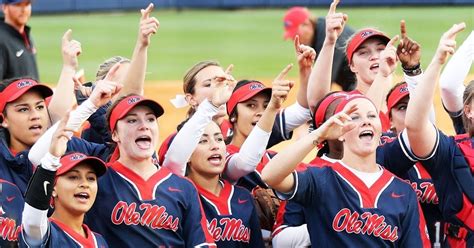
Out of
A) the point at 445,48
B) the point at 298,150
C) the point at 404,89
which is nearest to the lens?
the point at 298,150

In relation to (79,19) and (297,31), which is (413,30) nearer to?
(79,19)

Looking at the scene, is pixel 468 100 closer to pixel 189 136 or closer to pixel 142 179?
pixel 189 136

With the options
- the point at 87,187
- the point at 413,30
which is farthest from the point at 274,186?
the point at 413,30

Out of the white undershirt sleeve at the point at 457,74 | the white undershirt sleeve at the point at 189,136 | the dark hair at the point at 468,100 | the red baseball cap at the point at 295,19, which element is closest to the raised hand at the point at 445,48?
the dark hair at the point at 468,100

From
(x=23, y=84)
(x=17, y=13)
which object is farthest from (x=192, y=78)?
(x=17, y=13)

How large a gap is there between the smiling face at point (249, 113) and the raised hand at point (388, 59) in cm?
74

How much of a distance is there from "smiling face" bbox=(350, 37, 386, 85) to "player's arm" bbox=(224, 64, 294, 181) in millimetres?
844

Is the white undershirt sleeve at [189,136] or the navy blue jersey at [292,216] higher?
the white undershirt sleeve at [189,136]

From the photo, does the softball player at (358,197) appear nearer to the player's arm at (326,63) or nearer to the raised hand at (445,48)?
the raised hand at (445,48)

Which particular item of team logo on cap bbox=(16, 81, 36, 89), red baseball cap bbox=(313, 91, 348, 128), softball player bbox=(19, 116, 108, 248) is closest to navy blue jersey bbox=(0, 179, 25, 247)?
softball player bbox=(19, 116, 108, 248)

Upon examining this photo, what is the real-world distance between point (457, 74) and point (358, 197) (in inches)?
37.6

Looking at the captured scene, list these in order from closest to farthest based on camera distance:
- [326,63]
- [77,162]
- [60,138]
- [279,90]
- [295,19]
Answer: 1. [60,138]
2. [77,162]
3. [279,90]
4. [326,63]
5. [295,19]

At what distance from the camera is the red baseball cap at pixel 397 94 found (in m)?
5.94

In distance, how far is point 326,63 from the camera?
5715 mm
